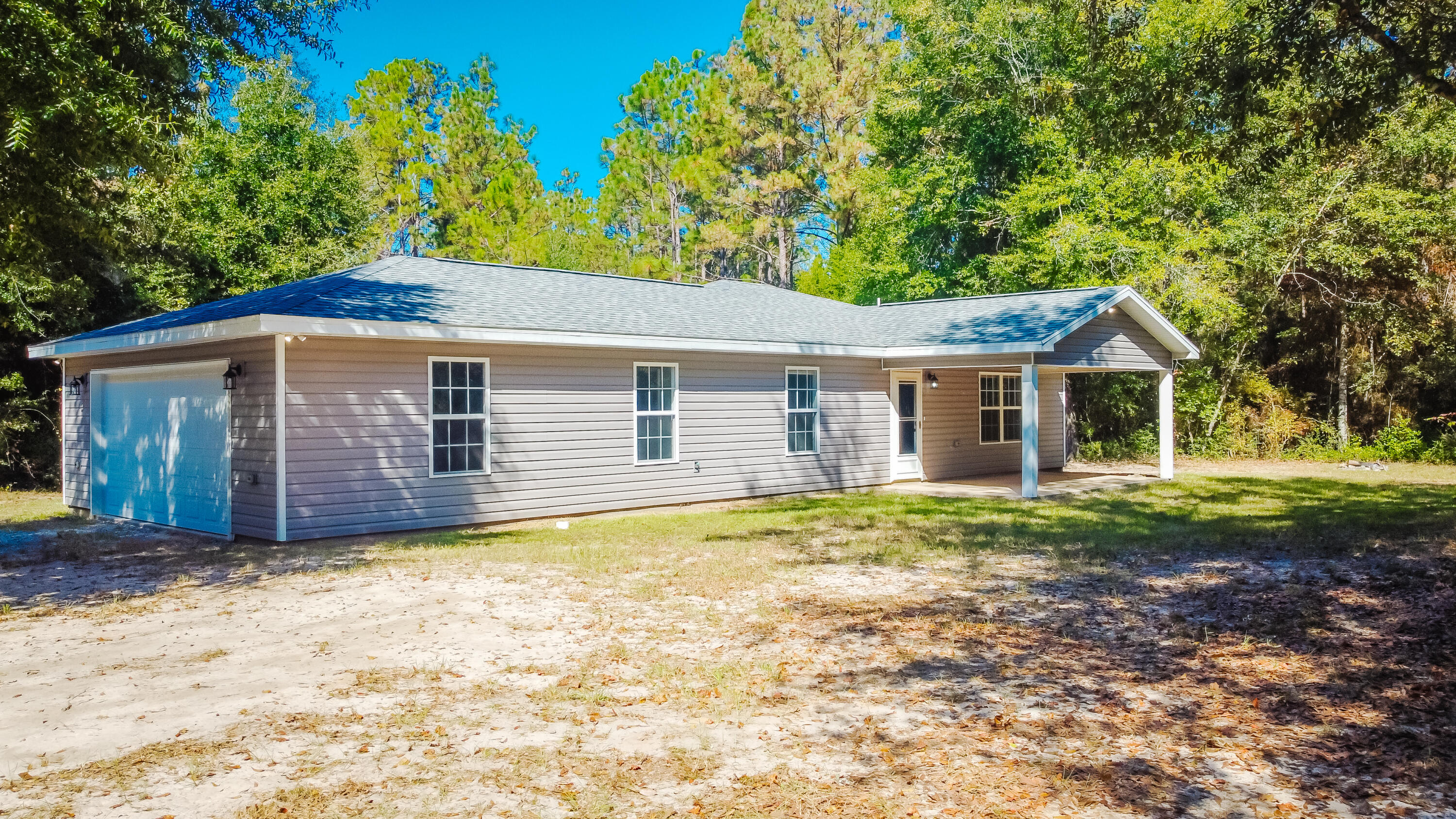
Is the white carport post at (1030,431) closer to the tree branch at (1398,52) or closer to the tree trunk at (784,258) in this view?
the tree branch at (1398,52)

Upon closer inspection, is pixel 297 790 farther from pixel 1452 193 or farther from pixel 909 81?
pixel 909 81

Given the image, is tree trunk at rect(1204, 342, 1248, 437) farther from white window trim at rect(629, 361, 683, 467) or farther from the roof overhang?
white window trim at rect(629, 361, 683, 467)

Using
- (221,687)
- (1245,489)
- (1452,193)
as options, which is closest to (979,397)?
(1245,489)

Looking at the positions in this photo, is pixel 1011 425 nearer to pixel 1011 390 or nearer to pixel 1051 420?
pixel 1011 390

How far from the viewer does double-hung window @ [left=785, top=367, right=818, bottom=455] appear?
1562cm

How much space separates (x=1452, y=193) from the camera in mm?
19516

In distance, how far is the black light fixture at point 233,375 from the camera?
10852 mm

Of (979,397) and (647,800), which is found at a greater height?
(979,397)

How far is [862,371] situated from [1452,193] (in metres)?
13.4

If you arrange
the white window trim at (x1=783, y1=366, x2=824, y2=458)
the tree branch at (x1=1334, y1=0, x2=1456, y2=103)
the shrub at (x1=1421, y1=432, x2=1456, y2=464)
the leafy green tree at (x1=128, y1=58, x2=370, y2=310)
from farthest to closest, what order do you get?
the shrub at (x1=1421, y1=432, x2=1456, y2=464), the leafy green tree at (x1=128, y1=58, x2=370, y2=310), the white window trim at (x1=783, y1=366, x2=824, y2=458), the tree branch at (x1=1334, y1=0, x2=1456, y2=103)

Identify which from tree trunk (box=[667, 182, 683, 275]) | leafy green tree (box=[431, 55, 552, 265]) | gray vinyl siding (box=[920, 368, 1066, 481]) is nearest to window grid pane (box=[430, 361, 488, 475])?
gray vinyl siding (box=[920, 368, 1066, 481])

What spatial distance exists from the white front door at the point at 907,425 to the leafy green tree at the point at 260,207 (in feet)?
44.4

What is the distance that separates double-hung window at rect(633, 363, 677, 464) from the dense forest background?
19.2 feet

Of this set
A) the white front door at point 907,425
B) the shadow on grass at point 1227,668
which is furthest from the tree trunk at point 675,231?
the shadow on grass at point 1227,668
